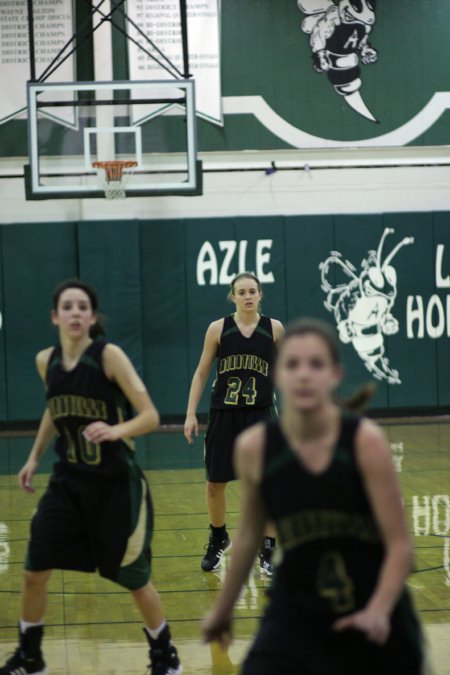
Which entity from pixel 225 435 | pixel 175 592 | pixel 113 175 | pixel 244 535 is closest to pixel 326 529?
pixel 244 535

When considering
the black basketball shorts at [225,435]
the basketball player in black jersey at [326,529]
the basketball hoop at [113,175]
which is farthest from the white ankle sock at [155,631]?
the basketball hoop at [113,175]

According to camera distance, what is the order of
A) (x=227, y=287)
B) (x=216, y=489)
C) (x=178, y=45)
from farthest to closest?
(x=227, y=287), (x=178, y=45), (x=216, y=489)

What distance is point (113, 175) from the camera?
41.1 feet

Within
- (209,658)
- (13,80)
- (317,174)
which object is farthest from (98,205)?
(209,658)

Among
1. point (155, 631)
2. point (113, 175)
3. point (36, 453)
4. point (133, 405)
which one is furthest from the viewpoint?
point (113, 175)

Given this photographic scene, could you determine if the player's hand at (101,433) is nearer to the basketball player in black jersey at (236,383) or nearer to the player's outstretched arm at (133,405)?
the player's outstretched arm at (133,405)

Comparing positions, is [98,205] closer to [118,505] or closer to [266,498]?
[118,505]

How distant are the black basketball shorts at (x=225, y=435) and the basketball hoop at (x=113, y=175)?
20.6ft

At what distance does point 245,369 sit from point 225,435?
44cm

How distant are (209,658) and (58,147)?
980 cm

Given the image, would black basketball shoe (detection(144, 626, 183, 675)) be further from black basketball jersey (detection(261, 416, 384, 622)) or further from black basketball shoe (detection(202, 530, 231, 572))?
black basketball shoe (detection(202, 530, 231, 572))

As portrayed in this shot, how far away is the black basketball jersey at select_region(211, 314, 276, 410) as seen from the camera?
652 cm

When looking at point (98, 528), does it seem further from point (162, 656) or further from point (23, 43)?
point (23, 43)

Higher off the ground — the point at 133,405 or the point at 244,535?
the point at 133,405
